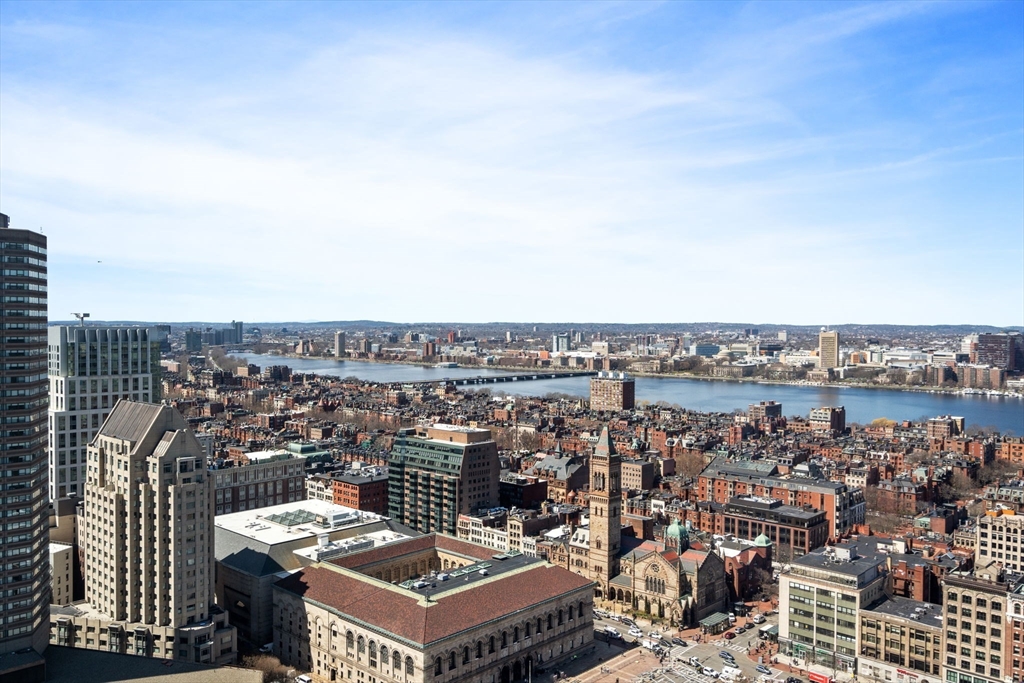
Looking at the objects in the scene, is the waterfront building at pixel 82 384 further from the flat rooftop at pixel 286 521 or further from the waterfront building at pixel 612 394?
the waterfront building at pixel 612 394

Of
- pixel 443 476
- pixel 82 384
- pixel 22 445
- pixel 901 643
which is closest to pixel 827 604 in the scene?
pixel 901 643

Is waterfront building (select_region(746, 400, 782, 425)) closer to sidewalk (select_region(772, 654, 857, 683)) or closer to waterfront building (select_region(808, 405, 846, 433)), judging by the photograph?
waterfront building (select_region(808, 405, 846, 433))

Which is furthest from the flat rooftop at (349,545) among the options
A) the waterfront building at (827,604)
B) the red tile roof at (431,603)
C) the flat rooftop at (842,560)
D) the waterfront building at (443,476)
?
the flat rooftop at (842,560)

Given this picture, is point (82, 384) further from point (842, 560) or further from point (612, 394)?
point (612, 394)

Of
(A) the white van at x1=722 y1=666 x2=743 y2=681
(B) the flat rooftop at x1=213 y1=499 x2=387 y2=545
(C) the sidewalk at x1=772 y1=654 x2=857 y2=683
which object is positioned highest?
(B) the flat rooftop at x1=213 y1=499 x2=387 y2=545

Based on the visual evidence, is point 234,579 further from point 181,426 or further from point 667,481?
point 667,481

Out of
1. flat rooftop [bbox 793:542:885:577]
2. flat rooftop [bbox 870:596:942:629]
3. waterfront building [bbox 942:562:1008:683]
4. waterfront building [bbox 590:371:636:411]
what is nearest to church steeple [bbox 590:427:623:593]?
flat rooftop [bbox 793:542:885:577]
